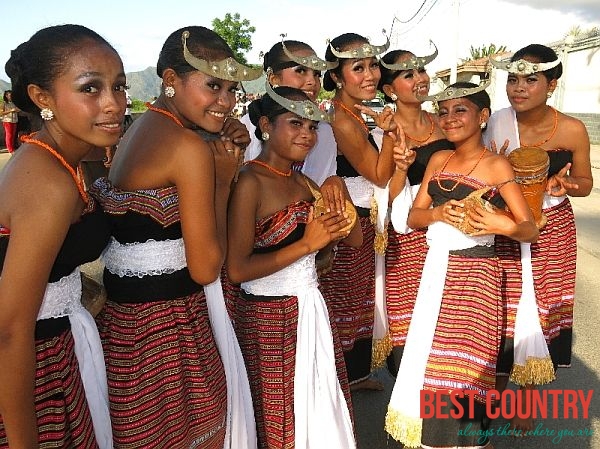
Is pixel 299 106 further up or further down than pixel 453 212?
further up

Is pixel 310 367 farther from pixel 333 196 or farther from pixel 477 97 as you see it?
pixel 477 97

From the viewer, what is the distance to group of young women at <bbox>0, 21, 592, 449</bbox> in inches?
59.2

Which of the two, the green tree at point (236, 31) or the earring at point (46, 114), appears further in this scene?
the green tree at point (236, 31)

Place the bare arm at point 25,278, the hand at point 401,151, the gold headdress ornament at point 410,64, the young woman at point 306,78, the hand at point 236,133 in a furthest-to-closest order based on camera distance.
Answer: the gold headdress ornament at point 410,64 → the young woman at point 306,78 → the hand at point 401,151 → the hand at point 236,133 → the bare arm at point 25,278

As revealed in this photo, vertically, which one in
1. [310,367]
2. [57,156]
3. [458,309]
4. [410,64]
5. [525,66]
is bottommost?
[310,367]

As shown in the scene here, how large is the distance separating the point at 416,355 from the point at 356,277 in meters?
0.80

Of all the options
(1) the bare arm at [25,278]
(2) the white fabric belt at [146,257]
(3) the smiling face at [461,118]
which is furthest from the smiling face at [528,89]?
(1) the bare arm at [25,278]

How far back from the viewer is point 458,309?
2.74m

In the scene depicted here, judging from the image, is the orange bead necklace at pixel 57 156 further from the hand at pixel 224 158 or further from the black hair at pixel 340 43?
the black hair at pixel 340 43

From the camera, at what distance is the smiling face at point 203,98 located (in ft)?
6.21

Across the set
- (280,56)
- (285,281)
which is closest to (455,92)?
(280,56)

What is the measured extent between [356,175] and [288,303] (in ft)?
4.35

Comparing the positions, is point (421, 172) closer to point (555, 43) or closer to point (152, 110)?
point (152, 110)

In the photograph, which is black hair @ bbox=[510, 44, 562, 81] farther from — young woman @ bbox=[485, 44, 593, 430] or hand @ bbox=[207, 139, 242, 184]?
hand @ bbox=[207, 139, 242, 184]
